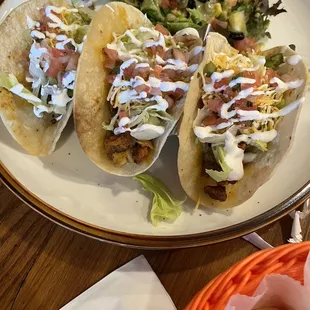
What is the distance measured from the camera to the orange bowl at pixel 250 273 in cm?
153

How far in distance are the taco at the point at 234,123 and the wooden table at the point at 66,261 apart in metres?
0.21

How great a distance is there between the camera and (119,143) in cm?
183

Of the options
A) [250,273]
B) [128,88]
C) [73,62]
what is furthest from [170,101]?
[250,273]

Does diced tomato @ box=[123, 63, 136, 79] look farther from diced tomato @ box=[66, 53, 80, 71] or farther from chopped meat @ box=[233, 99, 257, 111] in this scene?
chopped meat @ box=[233, 99, 257, 111]

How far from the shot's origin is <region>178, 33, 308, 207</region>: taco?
1.75 m

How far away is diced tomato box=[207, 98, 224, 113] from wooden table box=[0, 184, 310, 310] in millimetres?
473

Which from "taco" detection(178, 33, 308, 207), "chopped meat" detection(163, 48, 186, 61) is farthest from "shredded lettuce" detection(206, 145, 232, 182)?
"chopped meat" detection(163, 48, 186, 61)

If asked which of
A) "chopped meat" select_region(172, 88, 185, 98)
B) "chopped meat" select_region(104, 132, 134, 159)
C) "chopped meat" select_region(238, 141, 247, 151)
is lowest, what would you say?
"chopped meat" select_region(104, 132, 134, 159)

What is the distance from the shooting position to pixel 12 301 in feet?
5.95

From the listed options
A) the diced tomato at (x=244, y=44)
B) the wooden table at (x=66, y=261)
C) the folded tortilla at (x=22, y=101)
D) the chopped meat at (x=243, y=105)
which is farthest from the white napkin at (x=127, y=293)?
the diced tomato at (x=244, y=44)

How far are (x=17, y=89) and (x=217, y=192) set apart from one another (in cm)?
76

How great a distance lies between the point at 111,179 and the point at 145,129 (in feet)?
0.83

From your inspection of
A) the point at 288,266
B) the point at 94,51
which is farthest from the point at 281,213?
the point at 94,51

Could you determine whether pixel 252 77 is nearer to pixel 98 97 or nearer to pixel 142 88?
pixel 142 88
